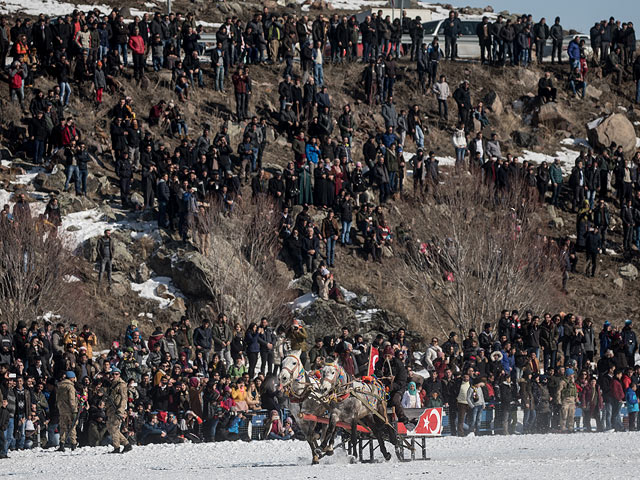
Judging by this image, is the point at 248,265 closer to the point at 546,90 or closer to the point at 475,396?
the point at 475,396

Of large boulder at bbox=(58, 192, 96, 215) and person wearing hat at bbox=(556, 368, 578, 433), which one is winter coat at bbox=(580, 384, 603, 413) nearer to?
person wearing hat at bbox=(556, 368, 578, 433)

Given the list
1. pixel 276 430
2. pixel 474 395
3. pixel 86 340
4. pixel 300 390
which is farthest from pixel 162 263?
pixel 300 390

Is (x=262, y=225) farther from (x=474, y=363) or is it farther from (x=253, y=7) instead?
(x=253, y=7)

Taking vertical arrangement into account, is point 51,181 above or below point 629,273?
above

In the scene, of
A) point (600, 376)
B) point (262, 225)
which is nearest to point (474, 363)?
point (600, 376)

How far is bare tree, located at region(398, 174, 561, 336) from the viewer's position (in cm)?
3394

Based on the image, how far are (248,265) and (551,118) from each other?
18.5 meters

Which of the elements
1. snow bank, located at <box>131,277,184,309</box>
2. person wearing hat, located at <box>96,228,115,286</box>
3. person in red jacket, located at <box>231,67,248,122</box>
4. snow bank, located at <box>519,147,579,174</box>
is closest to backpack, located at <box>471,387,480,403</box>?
snow bank, located at <box>131,277,184,309</box>

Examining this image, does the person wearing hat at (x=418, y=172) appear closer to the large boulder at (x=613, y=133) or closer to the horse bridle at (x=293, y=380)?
the large boulder at (x=613, y=133)

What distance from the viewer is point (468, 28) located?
5047 centimetres

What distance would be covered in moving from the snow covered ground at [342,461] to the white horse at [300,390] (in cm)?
82

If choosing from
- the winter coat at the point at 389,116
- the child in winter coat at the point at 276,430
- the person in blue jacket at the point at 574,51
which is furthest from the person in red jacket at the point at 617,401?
the person in blue jacket at the point at 574,51

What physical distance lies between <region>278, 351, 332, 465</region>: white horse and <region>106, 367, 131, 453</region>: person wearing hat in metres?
4.00

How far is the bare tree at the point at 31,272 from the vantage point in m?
30.0
